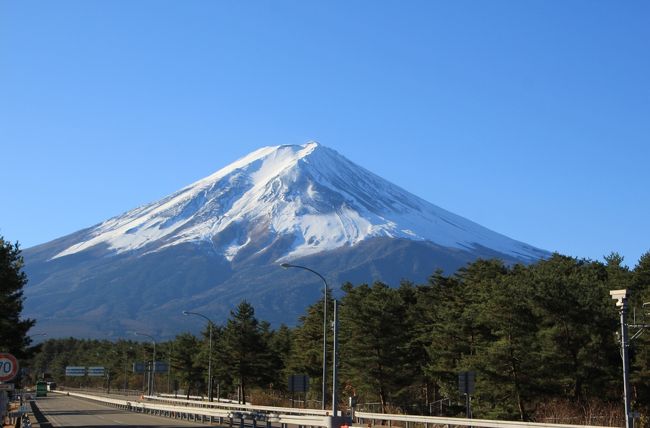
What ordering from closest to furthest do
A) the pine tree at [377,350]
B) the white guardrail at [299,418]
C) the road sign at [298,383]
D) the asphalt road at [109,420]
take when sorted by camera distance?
the white guardrail at [299,418], the road sign at [298,383], the asphalt road at [109,420], the pine tree at [377,350]

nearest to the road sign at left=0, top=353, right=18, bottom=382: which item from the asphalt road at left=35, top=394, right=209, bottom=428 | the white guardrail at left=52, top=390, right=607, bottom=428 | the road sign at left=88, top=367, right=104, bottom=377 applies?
the white guardrail at left=52, top=390, right=607, bottom=428

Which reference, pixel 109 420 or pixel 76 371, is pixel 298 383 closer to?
pixel 109 420

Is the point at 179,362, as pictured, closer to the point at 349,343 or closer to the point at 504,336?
the point at 349,343

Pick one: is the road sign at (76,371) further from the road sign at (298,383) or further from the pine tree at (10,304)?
the road sign at (298,383)

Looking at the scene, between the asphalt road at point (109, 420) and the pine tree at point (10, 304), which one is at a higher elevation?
the pine tree at point (10, 304)

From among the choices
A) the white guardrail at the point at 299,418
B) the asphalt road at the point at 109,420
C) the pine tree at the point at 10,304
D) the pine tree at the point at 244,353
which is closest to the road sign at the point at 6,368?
the white guardrail at the point at 299,418

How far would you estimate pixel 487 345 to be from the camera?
56531 millimetres

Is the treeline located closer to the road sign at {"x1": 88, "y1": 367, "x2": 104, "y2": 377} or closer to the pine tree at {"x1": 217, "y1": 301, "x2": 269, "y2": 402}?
the pine tree at {"x1": 217, "y1": 301, "x2": 269, "y2": 402}

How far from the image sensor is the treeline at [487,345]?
5059 cm

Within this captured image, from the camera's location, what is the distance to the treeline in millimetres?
50594

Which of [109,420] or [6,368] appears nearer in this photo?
[6,368]

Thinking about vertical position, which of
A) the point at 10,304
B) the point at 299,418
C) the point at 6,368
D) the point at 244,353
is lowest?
the point at 299,418

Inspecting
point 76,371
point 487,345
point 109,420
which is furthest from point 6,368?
point 76,371

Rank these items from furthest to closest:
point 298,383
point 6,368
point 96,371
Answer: point 96,371 → point 298,383 → point 6,368
